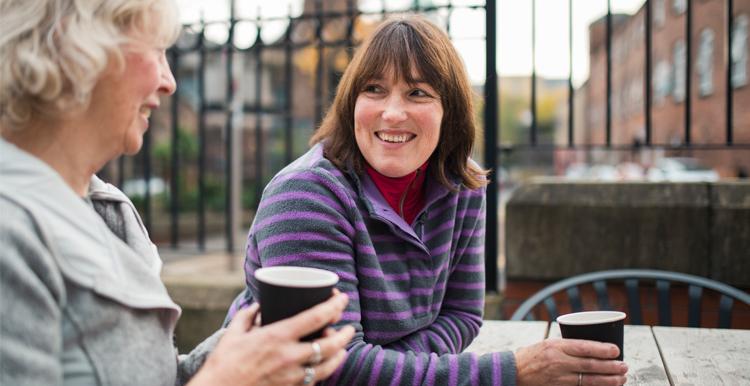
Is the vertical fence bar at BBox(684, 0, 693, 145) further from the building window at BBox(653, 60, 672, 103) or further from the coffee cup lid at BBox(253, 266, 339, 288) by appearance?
the building window at BBox(653, 60, 672, 103)

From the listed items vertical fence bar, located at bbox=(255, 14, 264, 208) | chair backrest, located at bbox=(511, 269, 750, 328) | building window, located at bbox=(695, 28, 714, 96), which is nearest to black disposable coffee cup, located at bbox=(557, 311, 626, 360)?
chair backrest, located at bbox=(511, 269, 750, 328)

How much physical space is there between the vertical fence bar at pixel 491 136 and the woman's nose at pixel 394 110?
65.8 inches

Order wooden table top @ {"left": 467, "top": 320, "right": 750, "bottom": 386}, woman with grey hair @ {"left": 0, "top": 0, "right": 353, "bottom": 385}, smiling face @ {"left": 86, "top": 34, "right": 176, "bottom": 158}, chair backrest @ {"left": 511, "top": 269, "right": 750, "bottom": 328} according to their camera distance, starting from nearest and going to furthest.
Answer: woman with grey hair @ {"left": 0, "top": 0, "right": 353, "bottom": 385}, smiling face @ {"left": 86, "top": 34, "right": 176, "bottom": 158}, wooden table top @ {"left": 467, "top": 320, "right": 750, "bottom": 386}, chair backrest @ {"left": 511, "top": 269, "right": 750, "bottom": 328}

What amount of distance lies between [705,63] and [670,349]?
18.0 meters

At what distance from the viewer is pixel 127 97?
1017 millimetres

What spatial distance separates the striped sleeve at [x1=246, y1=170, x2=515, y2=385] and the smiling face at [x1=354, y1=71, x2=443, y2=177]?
0.64 feet

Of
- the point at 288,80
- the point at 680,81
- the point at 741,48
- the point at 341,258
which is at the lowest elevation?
the point at 341,258

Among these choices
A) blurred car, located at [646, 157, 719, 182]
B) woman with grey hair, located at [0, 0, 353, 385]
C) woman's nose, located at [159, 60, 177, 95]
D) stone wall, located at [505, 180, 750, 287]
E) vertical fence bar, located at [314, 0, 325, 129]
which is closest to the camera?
woman with grey hair, located at [0, 0, 353, 385]

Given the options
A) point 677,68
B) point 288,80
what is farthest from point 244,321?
point 677,68

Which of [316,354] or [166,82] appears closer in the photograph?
[316,354]

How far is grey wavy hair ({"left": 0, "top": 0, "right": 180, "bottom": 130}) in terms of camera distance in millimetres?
Answer: 912

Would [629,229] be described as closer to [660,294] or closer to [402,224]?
[660,294]

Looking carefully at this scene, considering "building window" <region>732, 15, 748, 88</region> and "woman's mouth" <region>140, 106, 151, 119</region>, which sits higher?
"building window" <region>732, 15, 748, 88</region>

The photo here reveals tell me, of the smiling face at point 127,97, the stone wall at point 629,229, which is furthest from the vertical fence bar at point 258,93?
the smiling face at point 127,97
